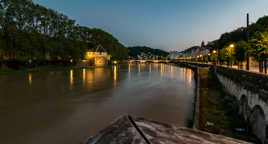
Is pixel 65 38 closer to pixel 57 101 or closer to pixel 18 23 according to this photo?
pixel 18 23

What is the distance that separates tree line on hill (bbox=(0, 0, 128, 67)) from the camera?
117 feet

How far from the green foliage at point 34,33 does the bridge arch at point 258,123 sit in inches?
1743

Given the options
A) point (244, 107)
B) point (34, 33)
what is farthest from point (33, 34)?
point (244, 107)

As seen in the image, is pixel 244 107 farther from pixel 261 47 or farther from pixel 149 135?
pixel 149 135

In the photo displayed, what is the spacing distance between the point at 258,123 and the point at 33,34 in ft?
157

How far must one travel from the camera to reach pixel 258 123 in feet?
28.0

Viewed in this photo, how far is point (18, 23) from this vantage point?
38875 mm

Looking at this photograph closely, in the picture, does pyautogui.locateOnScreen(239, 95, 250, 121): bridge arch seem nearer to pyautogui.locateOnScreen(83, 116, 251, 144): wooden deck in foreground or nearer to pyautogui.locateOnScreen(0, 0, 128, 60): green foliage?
pyautogui.locateOnScreen(83, 116, 251, 144): wooden deck in foreground

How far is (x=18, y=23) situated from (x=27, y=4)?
6.79m

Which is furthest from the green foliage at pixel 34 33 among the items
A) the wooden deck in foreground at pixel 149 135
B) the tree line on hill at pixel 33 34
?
the wooden deck in foreground at pixel 149 135

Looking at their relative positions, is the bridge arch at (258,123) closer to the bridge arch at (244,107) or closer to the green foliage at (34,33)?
the bridge arch at (244,107)

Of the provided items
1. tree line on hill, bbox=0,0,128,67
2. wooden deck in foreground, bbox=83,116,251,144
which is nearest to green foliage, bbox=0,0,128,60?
tree line on hill, bbox=0,0,128,67

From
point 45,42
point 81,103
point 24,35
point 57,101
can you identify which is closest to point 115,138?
point 81,103

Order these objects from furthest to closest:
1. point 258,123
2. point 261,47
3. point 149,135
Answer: point 261,47 < point 258,123 < point 149,135
